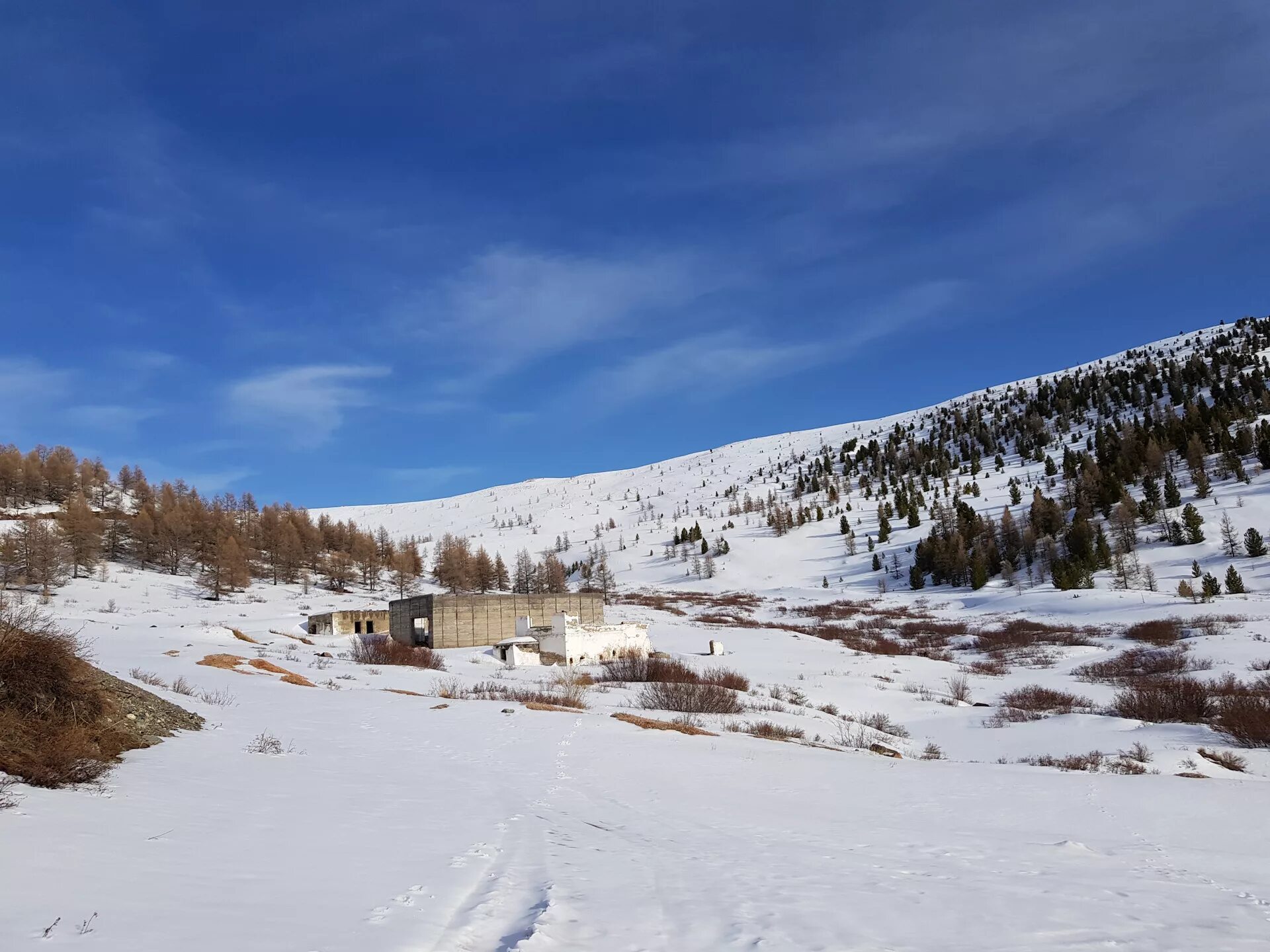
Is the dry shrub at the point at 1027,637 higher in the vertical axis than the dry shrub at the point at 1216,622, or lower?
lower

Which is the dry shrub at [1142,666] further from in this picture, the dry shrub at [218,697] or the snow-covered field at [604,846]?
the dry shrub at [218,697]

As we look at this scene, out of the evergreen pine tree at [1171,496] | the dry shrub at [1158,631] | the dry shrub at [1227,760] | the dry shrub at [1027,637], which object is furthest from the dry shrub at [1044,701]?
the evergreen pine tree at [1171,496]

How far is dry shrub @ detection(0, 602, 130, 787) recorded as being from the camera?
24.0ft

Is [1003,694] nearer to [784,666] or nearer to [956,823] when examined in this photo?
[784,666]

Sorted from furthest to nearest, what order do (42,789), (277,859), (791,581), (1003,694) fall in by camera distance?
(791,581) → (1003,694) → (42,789) → (277,859)

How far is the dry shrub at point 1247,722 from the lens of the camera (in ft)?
60.0

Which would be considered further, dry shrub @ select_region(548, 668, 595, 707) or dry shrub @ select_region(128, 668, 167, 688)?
dry shrub @ select_region(548, 668, 595, 707)

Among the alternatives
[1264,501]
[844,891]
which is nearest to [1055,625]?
[1264,501]

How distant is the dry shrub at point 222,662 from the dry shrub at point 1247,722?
2905cm

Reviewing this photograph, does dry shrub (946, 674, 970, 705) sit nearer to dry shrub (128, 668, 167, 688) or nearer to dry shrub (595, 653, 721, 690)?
dry shrub (595, 653, 721, 690)

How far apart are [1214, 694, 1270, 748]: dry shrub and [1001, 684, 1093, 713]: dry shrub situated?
4387 millimetres

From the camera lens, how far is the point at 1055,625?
54125mm

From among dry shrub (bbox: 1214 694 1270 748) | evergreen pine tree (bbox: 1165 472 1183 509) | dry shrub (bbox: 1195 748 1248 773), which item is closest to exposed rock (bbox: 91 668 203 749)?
dry shrub (bbox: 1195 748 1248 773)

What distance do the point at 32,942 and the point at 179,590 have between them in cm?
9586
